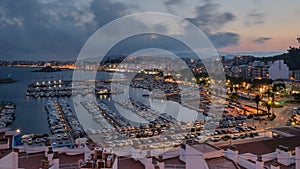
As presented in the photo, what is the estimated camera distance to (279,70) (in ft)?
73.2

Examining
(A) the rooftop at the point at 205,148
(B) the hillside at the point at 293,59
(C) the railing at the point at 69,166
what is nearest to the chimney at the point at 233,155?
(A) the rooftop at the point at 205,148

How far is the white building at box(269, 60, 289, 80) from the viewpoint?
22047 mm

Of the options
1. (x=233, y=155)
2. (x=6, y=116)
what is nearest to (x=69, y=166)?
(x=233, y=155)

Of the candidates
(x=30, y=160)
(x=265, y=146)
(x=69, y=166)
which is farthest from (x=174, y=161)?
(x=265, y=146)

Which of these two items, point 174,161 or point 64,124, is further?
point 64,124

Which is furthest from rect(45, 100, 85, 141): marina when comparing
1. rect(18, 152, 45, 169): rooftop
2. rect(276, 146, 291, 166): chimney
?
rect(276, 146, 291, 166): chimney

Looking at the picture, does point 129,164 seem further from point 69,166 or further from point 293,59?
point 293,59

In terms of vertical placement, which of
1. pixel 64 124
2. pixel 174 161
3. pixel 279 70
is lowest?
pixel 64 124

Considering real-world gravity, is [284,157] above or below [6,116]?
above

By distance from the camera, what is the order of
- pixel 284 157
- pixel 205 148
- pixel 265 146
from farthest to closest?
pixel 265 146, pixel 284 157, pixel 205 148

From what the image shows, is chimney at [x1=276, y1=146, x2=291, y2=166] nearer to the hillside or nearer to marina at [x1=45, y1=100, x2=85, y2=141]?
marina at [x1=45, y1=100, x2=85, y2=141]

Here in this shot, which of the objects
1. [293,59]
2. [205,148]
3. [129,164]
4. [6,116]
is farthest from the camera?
[293,59]

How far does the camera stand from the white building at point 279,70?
72.3ft

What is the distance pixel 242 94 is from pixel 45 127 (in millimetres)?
13191
